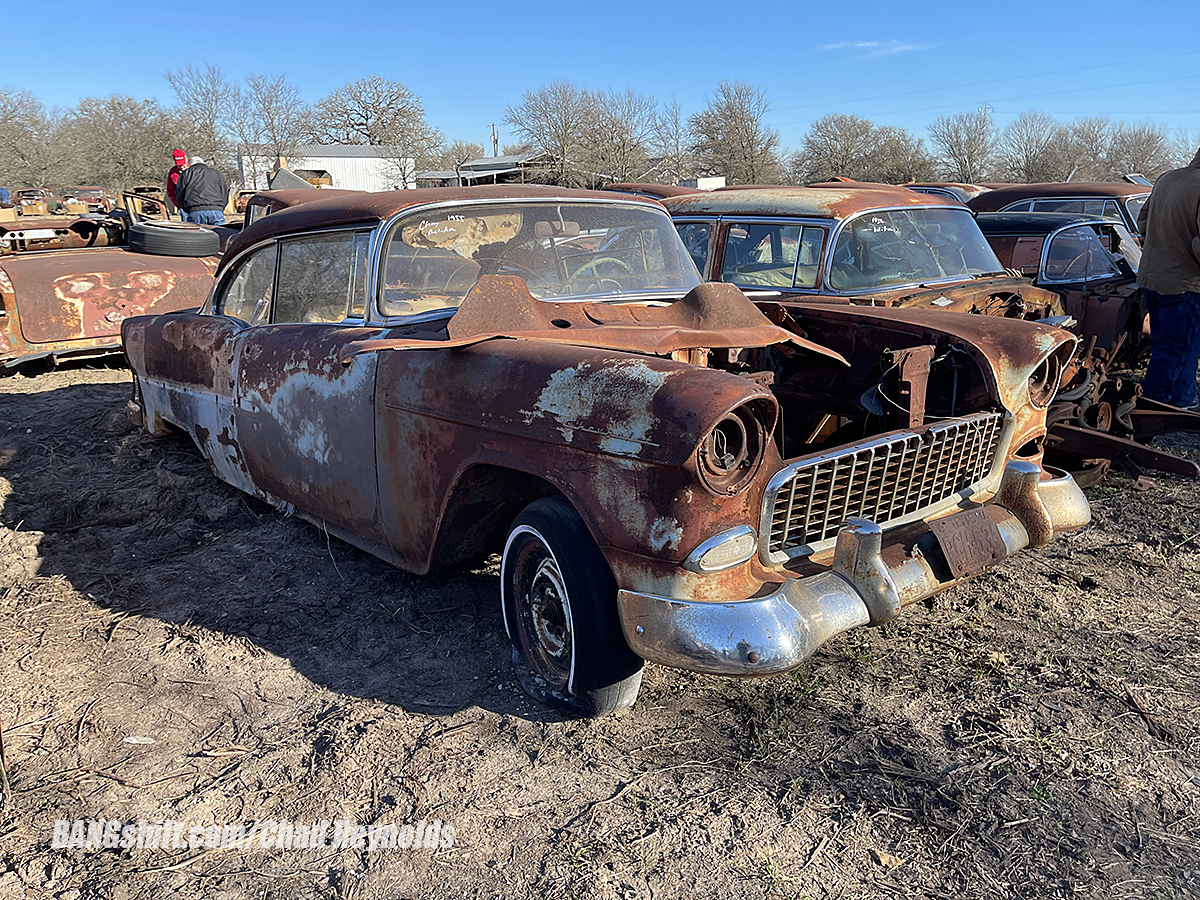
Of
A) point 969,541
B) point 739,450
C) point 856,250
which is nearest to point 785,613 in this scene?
point 739,450

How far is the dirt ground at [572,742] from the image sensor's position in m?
2.13

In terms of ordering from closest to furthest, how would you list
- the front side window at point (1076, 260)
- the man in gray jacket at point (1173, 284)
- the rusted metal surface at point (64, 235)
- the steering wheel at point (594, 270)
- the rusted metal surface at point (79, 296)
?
1. the steering wheel at point (594, 270)
2. the man in gray jacket at point (1173, 284)
3. the rusted metal surface at point (79, 296)
4. the front side window at point (1076, 260)
5. the rusted metal surface at point (64, 235)

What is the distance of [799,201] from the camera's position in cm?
590

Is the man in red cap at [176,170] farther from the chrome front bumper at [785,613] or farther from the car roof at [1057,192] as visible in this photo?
the chrome front bumper at [785,613]

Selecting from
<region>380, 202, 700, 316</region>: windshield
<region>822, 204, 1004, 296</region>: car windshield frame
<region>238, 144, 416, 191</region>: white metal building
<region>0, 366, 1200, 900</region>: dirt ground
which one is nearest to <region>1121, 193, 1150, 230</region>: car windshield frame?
<region>822, 204, 1004, 296</region>: car windshield frame

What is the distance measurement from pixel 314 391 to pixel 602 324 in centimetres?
118

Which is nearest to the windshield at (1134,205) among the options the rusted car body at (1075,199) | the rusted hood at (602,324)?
the rusted car body at (1075,199)

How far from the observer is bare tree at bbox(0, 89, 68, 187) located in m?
43.0

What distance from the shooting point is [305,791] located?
2.43m

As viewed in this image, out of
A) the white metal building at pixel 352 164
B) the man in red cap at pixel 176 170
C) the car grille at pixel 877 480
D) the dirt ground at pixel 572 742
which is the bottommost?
the dirt ground at pixel 572 742

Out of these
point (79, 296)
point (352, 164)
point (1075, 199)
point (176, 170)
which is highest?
point (352, 164)

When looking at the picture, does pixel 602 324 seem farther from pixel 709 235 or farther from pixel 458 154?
pixel 458 154

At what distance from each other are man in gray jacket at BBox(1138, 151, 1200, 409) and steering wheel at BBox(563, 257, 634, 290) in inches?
161

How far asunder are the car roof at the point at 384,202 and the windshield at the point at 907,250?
6.34 feet
